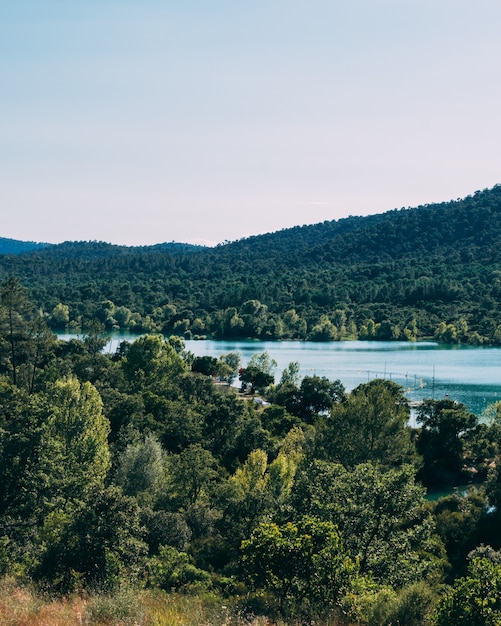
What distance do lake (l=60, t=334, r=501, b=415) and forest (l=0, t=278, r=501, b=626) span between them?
24.3 m

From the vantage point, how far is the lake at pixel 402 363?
67688mm

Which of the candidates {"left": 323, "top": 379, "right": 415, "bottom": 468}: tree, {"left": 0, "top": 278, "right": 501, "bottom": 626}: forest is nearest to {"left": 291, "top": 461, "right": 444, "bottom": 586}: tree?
{"left": 0, "top": 278, "right": 501, "bottom": 626}: forest

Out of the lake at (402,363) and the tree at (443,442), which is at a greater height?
the lake at (402,363)

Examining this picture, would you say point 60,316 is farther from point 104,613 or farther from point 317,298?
point 104,613

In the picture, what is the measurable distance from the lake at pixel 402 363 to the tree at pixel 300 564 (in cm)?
4773

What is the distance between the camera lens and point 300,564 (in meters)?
12.6

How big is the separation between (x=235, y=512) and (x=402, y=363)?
69.7 meters

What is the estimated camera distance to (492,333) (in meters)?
114

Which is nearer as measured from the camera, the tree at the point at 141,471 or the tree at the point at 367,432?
the tree at the point at 141,471

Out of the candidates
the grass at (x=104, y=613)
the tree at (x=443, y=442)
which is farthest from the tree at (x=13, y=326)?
the grass at (x=104, y=613)

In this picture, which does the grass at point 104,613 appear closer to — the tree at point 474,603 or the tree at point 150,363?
the tree at point 474,603

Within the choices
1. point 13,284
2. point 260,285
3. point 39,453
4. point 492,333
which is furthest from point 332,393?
point 260,285

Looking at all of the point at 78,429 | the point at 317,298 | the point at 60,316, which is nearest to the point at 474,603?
the point at 78,429

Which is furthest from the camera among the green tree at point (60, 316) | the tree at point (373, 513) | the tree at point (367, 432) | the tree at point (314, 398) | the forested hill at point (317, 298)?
the green tree at point (60, 316)
